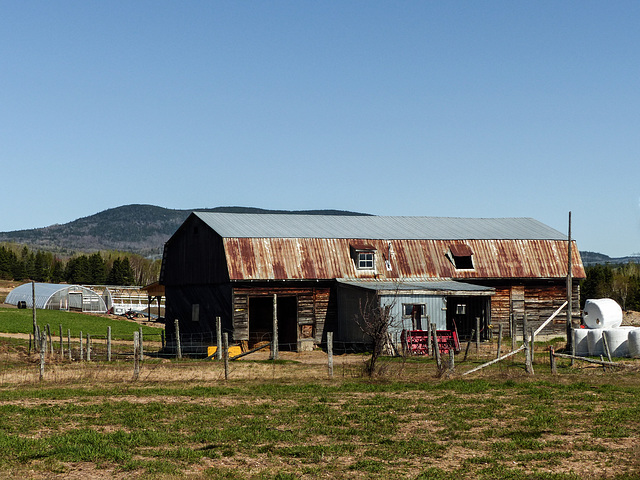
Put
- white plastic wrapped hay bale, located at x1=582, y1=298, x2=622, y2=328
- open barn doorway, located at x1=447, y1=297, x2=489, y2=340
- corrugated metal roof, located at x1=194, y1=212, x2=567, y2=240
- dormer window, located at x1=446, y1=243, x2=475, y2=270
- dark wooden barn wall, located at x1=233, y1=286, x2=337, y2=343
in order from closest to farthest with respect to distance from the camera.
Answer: white plastic wrapped hay bale, located at x1=582, y1=298, x2=622, y2=328 < dark wooden barn wall, located at x1=233, y1=286, x2=337, y2=343 < corrugated metal roof, located at x1=194, y1=212, x2=567, y2=240 < open barn doorway, located at x1=447, y1=297, x2=489, y2=340 < dormer window, located at x1=446, y1=243, x2=475, y2=270

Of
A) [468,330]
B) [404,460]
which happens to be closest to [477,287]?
[468,330]

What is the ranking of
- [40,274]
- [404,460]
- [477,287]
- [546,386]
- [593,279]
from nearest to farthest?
[404,460]
[546,386]
[477,287]
[593,279]
[40,274]

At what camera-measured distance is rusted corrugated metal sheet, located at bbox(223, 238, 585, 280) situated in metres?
46.2

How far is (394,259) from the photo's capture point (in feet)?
163

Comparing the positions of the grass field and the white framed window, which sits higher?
the white framed window

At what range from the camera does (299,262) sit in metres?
47.3

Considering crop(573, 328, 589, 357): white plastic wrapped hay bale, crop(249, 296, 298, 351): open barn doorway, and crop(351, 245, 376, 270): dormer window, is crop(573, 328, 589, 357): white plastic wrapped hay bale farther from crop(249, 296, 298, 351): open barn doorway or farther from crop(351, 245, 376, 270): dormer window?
crop(249, 296, 298, 351): open barn doorway

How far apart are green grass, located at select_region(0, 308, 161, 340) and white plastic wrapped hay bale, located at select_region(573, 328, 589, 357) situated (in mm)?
32692

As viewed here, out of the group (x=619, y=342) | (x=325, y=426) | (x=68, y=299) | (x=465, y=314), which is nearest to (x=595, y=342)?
(x=619, y=342)

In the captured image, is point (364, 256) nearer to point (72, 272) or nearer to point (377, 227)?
point (377, 227)

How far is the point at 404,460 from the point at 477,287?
32.9 meters

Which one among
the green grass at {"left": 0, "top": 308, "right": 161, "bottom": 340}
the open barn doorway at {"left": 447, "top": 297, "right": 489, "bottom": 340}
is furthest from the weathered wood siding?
the green grass at {"left": 0, "top": 308, "right": 161, "bottom": 340}

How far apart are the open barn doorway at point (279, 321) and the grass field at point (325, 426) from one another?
18.1 meters

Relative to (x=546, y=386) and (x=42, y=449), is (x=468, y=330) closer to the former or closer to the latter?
(x=546, y=386)
